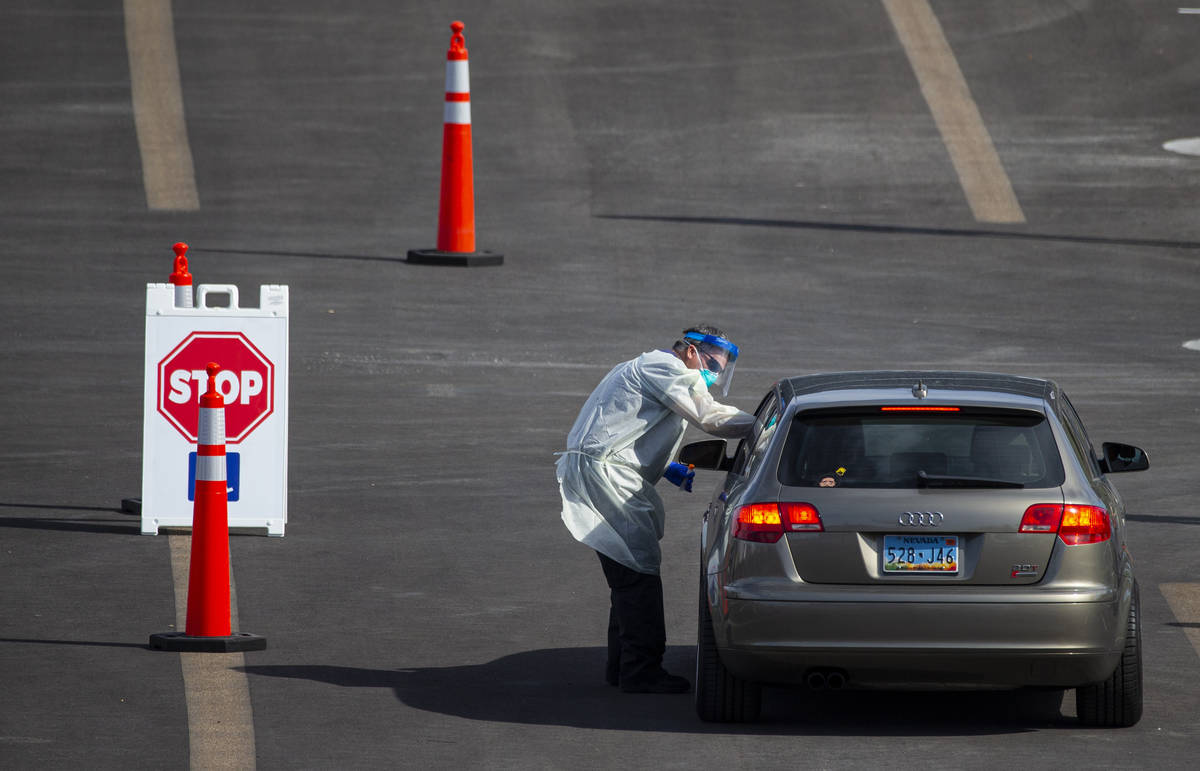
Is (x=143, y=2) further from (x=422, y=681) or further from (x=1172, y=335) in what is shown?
(x=422, y=681)

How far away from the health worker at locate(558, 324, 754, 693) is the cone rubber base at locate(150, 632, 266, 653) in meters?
1.52

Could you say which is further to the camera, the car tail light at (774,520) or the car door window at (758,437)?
the car door window at (758,437)

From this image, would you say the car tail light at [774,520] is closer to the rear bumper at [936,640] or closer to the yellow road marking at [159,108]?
the rear bumper at [936,640]

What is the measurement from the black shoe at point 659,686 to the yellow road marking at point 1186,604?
93.8 inches

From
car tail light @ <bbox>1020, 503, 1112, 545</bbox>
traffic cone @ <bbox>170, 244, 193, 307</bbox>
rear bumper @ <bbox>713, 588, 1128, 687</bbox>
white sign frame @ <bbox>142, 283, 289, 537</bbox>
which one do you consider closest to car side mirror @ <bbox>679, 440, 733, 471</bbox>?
rear bumper @ <bbox>713, 588, 1128, 687</bbox>

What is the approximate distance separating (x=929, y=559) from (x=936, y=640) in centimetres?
29

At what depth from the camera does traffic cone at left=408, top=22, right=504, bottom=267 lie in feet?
65.5

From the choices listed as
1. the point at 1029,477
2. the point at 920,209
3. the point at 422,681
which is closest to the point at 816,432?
the point at 1029,477

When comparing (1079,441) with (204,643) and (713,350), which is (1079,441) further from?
(204,643)

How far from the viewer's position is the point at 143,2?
26.8 meters

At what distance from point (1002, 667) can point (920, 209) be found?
14196 millimetres

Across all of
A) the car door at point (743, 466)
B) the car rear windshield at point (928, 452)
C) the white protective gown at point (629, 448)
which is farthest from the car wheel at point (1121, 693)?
the white protective gown at point (629, 448)

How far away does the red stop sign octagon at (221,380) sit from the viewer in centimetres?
1177

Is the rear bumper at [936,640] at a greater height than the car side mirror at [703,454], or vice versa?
the car side mirror at [703,454]
